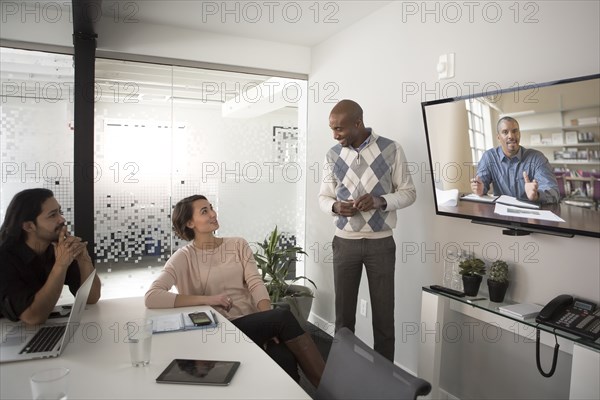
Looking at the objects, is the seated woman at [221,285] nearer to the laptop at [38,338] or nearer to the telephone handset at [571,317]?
the laptop at [38,338]

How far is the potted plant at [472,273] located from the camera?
249cm

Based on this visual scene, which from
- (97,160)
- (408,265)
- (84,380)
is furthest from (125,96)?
(84,380)

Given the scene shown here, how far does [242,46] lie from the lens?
4.14 metres

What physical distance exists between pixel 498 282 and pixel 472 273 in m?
0.16

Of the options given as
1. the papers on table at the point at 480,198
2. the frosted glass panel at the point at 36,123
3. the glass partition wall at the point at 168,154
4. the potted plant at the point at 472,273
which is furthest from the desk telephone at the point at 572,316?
the frosted glass panel at the point at 36,123

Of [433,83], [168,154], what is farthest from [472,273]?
[168,154]

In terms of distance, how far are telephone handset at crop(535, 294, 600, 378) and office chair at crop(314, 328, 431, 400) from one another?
1.06m

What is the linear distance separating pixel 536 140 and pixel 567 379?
1145 millimetres

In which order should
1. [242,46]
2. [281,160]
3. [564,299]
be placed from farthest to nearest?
[281,160] < [242,46] < [564,299]

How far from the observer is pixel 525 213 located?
222 centimetres

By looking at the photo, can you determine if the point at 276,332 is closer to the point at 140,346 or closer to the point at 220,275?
the point at 220,275

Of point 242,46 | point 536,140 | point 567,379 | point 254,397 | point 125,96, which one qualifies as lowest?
point 567,379

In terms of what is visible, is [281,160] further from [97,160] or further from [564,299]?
[564,299]
